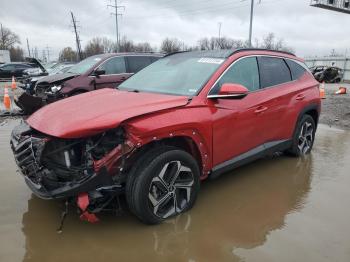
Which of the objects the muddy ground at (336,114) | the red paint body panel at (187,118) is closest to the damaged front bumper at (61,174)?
the red paint body panel at (187,118)

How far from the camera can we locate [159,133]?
3.28 meters

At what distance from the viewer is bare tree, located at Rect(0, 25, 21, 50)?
3638 inches

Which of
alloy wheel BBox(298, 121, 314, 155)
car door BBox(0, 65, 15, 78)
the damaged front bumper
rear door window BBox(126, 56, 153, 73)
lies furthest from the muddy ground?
car door BBox(0, 65, 15, 78)

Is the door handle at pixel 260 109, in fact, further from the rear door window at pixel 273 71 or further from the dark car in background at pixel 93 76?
the dark car in background at pixel 93 76

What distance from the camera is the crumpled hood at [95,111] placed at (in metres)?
3.04

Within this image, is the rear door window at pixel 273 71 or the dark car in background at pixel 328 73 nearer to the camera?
the rear door window at pixel 273 71

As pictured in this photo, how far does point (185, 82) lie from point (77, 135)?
1.60 m

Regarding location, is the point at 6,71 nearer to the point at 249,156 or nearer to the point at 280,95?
the point at 280,95

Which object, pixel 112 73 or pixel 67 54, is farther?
pixel 67 54

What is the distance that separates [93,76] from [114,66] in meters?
0.76

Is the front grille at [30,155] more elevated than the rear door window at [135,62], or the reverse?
the rear door window at [135,62]

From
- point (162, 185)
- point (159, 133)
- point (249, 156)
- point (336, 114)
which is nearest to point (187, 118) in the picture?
point (159, 133)

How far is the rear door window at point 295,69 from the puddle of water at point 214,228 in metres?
1.72

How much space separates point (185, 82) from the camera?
4.10 m
